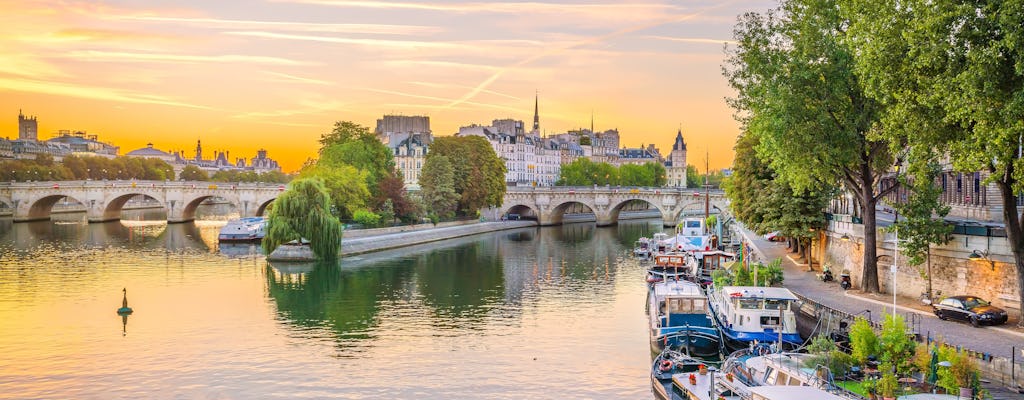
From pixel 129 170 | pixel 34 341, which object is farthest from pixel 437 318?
pixel 129 170

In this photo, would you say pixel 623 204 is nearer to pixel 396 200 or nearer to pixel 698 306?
pixel 396 200

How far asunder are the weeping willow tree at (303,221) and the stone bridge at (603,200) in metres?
48.9

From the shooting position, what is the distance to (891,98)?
94.2 ft

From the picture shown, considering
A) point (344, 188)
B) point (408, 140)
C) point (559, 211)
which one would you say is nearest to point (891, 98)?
point (344, 188)

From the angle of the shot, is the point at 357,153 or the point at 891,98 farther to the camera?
the point at 357,153

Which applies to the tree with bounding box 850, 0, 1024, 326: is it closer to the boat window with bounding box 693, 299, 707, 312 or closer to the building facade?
the boat window with bounding box 693, 299, 707, 312

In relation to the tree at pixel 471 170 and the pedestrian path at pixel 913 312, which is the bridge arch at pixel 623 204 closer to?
the tree at pixel 471 170

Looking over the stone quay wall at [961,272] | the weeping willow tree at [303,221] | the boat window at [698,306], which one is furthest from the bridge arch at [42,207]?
the stone quay wall at [961,272]

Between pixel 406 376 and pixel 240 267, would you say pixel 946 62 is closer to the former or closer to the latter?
pixel 406 376

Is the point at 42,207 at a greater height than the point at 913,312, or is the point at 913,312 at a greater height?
the point at 42,207

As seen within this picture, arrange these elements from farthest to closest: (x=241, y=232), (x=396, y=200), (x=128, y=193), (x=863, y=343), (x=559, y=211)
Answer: (x=559, y=211) → (x=128, y=193) → (x=396, y=200) → (x=241, y=232) → (x=863, y=343)

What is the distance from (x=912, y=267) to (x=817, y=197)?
38.1ft

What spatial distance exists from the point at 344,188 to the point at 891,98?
191ft

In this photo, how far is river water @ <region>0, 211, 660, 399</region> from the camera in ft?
98.3
